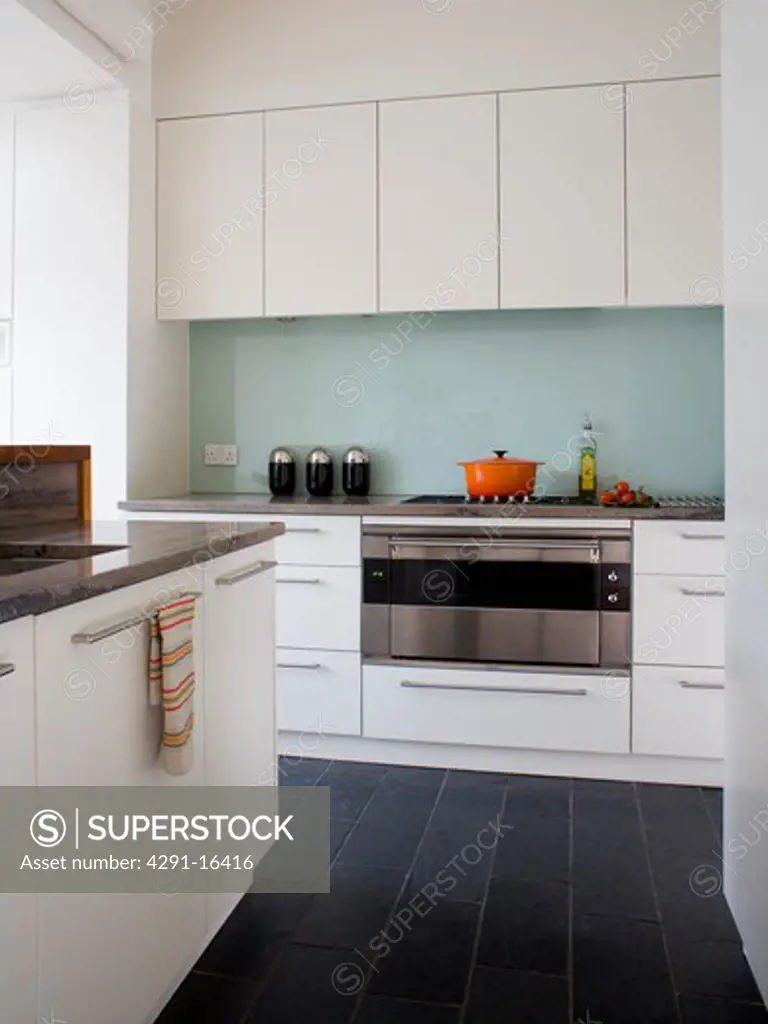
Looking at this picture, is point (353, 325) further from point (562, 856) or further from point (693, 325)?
point (562, 856)

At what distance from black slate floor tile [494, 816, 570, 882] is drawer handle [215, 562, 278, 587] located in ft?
3.33

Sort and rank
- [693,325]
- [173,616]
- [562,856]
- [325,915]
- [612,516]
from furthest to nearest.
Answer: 1. [693,325]
2. [612,516]
3. [562,856]
4. [325,915]
5. [173,616]

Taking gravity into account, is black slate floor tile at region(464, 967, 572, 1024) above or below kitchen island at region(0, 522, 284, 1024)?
below

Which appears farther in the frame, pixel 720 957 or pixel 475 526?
pixel 475 526

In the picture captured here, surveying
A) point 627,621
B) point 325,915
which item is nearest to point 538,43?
point 627,621

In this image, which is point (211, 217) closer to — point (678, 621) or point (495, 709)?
point (495, 709)

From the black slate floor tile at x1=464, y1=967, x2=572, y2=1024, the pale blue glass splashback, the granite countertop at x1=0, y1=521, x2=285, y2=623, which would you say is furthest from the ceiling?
the black slate floor tile at x1=464, y1=967, x2=572, y2=1024

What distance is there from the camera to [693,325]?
3631 millimetres

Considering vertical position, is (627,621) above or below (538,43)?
below

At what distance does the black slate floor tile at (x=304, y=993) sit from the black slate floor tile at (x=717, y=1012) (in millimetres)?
661

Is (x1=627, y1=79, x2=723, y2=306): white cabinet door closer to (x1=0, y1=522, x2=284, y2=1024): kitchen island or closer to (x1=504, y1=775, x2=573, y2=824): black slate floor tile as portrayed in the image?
(x1=504, y1=775, x2=573, y2=824): black slate floor tile

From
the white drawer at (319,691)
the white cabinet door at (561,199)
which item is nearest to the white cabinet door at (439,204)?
the white cabinet door at (561,199)

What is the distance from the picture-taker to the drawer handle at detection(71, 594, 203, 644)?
1399mm

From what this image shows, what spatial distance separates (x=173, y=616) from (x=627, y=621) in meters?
1.90
